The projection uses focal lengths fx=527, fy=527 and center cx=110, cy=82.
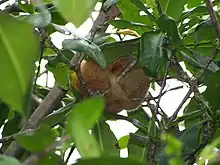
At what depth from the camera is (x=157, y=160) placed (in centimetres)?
62

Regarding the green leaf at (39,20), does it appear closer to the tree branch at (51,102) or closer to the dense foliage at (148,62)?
the dense foliage at (148,62)

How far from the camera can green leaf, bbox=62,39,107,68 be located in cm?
64

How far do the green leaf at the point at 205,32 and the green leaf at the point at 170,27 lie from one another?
0.08 ft

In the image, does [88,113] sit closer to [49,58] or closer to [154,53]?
[154,53]

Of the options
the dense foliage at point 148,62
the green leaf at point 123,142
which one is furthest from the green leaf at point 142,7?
the green leaf at point 123,142

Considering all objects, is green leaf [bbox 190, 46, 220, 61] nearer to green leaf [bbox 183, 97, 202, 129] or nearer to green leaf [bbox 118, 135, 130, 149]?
green leaf [bbox 183, 97, 202, 129]

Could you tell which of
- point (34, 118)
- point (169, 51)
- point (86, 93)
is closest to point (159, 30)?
point (169, 51)

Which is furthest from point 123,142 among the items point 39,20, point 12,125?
point 39,20

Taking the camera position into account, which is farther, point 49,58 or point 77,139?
A: point 49,58

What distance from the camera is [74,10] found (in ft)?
0.73

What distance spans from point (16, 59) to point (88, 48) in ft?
1.42

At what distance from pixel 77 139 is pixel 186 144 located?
0.47m

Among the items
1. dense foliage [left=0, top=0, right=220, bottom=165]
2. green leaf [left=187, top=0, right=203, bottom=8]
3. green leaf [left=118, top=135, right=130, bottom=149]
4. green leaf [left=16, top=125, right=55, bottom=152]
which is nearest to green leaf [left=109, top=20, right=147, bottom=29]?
dense foliage [left=0, top=0, right=220, bottom=165]

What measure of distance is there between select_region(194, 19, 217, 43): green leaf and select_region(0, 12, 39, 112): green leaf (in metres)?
0.44
